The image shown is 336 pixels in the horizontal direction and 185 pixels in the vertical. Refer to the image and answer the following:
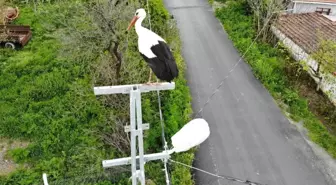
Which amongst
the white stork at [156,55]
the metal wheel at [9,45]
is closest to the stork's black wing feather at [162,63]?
the white stork at [156,55]

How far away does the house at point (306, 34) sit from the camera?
635 inches

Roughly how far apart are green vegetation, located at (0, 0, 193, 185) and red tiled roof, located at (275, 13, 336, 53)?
19.7 ft

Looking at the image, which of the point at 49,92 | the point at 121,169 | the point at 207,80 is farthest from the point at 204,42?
the point at 121,169

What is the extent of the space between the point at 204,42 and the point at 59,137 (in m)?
10.7

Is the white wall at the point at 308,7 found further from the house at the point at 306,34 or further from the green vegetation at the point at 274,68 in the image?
the green vegetation at the point at 274,68

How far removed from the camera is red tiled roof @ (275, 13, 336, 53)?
17.1 meters

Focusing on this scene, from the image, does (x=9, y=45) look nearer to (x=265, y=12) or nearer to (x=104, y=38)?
(x=104, y=38)

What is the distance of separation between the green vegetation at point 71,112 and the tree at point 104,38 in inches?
13.0

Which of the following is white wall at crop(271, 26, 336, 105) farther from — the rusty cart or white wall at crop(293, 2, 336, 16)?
the rusty cart

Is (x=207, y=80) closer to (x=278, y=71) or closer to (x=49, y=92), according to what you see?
(x=278, y=71)

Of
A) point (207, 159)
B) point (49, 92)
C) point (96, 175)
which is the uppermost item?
point (49, 92)

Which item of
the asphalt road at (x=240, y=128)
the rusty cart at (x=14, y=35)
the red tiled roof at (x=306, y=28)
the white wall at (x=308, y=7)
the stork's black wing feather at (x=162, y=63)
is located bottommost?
the asphalt road at (x=240, y=128)

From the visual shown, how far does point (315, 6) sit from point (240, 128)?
11.2 m

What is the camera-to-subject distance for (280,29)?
18531mm
